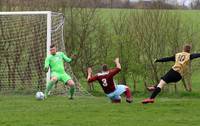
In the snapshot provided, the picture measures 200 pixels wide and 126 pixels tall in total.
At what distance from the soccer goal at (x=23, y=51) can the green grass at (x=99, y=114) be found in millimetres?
7691

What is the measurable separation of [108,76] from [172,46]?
11812mm

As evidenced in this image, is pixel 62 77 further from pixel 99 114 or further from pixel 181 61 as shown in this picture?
pixel 99 114

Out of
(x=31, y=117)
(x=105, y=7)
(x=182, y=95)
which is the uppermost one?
(x=105, y=7)

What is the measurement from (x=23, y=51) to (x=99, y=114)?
12193mm

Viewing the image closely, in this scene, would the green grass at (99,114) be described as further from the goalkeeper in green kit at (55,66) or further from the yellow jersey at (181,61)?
the goalkeeper in green kit at (55,66)

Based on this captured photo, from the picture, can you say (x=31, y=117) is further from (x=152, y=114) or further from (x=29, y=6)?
(x=29, y=6)

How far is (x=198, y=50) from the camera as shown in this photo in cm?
2809

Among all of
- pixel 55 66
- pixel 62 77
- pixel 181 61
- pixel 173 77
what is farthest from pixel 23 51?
pixel 181 61

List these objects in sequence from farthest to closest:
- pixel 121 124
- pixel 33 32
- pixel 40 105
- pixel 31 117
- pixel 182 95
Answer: pixel 182 95, pixel 33 32, pixel 40 105, pixel 31 117, pixel 121 124

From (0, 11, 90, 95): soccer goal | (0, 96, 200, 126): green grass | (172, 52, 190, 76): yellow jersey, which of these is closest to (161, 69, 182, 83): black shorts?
(172, 52, 190, 76): yellow jersey

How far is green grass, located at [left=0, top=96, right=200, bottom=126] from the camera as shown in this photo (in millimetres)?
12148

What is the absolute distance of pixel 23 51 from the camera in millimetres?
25078

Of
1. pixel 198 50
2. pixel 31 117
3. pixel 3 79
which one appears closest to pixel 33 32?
pixel 3 79

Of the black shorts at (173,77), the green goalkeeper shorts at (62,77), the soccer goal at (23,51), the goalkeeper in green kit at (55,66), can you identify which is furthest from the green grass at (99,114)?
the soccer goal at (23,51)
